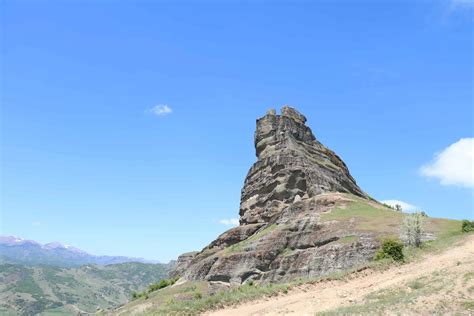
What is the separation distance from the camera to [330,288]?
32219 mm

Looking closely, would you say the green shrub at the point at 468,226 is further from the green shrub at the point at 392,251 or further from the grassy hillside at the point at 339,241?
the green shrub at the point at 392,251

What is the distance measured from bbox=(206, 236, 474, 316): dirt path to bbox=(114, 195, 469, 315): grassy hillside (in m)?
1.04

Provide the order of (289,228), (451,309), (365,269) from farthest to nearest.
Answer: (289,228)
(365,269)
(451,309)

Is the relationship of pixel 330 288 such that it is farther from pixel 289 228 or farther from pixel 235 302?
pixel 289 228

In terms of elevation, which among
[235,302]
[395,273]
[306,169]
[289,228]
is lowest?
[235,302]

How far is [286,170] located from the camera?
293ft

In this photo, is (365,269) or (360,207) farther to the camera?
(360,207)

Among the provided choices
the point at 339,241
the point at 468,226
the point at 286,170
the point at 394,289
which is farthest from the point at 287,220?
the point at 394,289

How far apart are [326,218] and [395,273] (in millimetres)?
30924

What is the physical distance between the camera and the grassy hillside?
1249 inches

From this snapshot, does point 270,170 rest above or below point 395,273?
above

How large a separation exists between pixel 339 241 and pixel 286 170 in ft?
110

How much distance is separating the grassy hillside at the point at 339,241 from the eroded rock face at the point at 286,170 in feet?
50.2

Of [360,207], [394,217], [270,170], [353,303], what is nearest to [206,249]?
[270,170]
